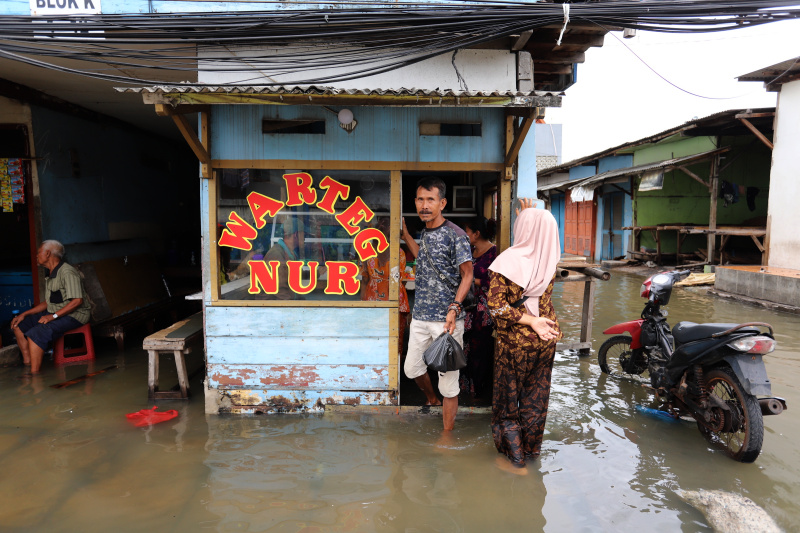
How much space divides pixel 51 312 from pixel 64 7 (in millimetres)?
3380

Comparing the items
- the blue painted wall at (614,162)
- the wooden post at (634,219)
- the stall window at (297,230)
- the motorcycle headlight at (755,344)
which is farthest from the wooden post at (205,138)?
the blue painted wall at (614,162)

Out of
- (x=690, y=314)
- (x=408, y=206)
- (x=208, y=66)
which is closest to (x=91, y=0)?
(x=208, y=66)

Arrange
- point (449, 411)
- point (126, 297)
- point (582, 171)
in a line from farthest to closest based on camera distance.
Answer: point (582, 171), point (126, 297), point (449, 411)

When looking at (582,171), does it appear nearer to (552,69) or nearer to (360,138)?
(552,69)

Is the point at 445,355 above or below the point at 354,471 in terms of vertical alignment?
above

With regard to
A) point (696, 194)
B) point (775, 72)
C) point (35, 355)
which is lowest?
point (35, 355)

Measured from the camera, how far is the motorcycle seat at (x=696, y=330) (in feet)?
12.2

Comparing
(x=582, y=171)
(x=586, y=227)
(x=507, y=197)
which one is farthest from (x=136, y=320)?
(x=582, y=171)

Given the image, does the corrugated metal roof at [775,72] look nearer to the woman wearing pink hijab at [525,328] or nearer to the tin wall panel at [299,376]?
the woman wearing pink hijab at [525,328]

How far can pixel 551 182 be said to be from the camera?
24.3 m

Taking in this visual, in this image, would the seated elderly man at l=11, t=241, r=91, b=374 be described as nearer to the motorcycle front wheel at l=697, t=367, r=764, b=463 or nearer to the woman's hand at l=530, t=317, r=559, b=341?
the woman's hand at l=530, t=317, r=559, b=341

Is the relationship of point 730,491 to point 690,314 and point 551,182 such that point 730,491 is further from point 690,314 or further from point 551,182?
point 551,182

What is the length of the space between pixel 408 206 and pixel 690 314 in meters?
5.86

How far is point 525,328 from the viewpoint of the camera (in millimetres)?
3428
